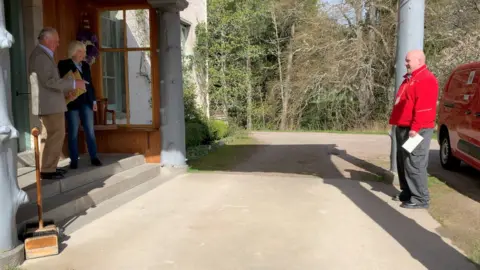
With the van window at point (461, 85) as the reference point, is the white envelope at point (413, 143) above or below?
below

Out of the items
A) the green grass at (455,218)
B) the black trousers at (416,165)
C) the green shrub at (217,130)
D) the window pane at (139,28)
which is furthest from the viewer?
the green shrub at (217,130)

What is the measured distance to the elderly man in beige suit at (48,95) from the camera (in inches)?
196

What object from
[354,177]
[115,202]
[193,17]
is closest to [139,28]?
[115,202]

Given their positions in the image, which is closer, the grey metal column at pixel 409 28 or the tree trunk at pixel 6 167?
the tree trunk at pixel 6 167

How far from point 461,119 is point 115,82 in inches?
236

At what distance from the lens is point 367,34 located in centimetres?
1936

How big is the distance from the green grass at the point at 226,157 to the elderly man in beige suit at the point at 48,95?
3091 millimetres

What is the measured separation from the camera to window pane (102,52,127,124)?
7.94 m

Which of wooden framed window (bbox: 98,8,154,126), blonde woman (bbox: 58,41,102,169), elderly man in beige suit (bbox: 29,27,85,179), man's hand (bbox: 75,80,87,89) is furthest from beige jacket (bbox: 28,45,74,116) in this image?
wooden framed window (bbox: 98,8,154,126)

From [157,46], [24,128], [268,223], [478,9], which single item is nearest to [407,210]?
[268,223]

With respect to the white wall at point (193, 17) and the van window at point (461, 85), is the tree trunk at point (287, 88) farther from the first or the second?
the van window at point (461, 85)

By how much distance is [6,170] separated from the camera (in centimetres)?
365

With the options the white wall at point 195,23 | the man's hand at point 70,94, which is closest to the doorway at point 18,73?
the man's hand at point 70,94

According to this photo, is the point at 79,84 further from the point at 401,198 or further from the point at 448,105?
the point at 448,105
